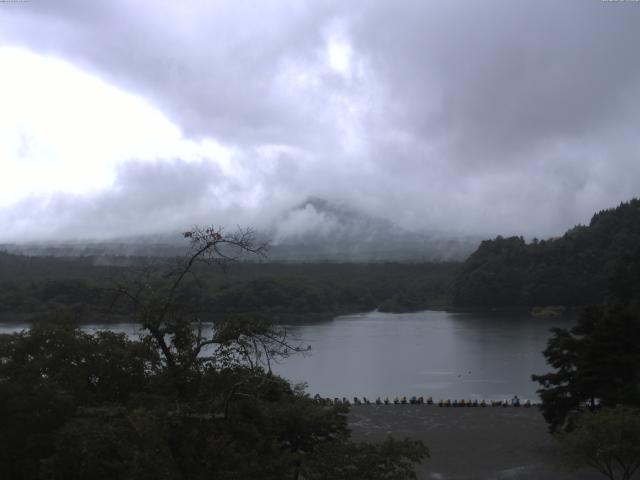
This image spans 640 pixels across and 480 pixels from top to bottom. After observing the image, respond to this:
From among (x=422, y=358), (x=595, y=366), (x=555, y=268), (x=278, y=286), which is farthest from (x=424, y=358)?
(x=555, y=268)

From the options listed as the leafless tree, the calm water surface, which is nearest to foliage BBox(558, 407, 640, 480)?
the leafless tree

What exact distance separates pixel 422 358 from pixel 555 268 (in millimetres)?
34893

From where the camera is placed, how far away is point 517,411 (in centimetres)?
2322

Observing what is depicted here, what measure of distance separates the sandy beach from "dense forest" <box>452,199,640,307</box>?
1975 inches

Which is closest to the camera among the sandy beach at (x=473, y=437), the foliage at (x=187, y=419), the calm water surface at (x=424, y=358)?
the foliage at (x=187, y=419)

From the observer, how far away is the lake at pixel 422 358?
33.6 meters

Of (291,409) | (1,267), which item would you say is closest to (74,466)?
(291,409)

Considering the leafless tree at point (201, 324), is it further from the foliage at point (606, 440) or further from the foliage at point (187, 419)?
the foliage at point (606, 440)

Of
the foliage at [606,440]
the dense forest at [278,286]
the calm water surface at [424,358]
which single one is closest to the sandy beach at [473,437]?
the foliage at [606,440]

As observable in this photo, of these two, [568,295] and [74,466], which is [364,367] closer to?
[74,466]

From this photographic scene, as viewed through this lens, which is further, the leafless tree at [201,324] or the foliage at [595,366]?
the foliage at [595,366]

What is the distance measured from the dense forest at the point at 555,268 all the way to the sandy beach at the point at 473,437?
5015 cm

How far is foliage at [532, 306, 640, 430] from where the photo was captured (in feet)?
55.5

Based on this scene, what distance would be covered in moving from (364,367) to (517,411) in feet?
57.6
